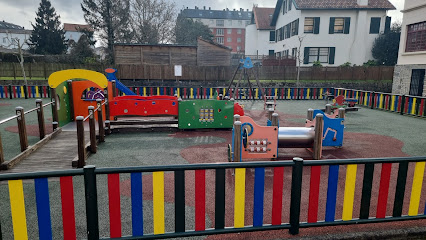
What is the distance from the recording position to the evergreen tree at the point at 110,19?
40.6m

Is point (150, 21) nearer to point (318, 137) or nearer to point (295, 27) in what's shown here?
point (295, 27)

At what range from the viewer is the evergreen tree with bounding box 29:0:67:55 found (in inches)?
1783

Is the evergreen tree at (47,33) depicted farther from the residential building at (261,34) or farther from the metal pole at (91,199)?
the metal pole at (91,199)

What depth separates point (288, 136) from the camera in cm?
802

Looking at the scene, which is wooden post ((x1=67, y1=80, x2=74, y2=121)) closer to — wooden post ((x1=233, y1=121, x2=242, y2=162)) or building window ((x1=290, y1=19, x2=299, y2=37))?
wooden post ((x1=233, y1=121, x2=242, y2=162))

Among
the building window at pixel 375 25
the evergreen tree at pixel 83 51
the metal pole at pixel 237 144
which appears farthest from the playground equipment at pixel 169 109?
the building window at pixel 375 25

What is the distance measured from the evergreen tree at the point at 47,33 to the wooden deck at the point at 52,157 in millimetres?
41794

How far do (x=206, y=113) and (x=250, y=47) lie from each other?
4159 cm

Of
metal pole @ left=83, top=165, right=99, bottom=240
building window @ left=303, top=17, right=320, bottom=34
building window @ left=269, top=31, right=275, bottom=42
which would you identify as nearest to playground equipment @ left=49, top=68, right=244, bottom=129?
metal pole @ left=83, top=165, right=99, bottom=240

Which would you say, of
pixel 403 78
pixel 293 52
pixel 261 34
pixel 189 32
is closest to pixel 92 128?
pixel 403 78

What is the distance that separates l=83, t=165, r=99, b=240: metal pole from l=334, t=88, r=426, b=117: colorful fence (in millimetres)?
17361

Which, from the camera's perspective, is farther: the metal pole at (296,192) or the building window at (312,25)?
the building window at (312,25)

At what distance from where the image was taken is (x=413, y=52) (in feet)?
70.5

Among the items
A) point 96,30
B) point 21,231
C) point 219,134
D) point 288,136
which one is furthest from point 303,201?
point 96,30
